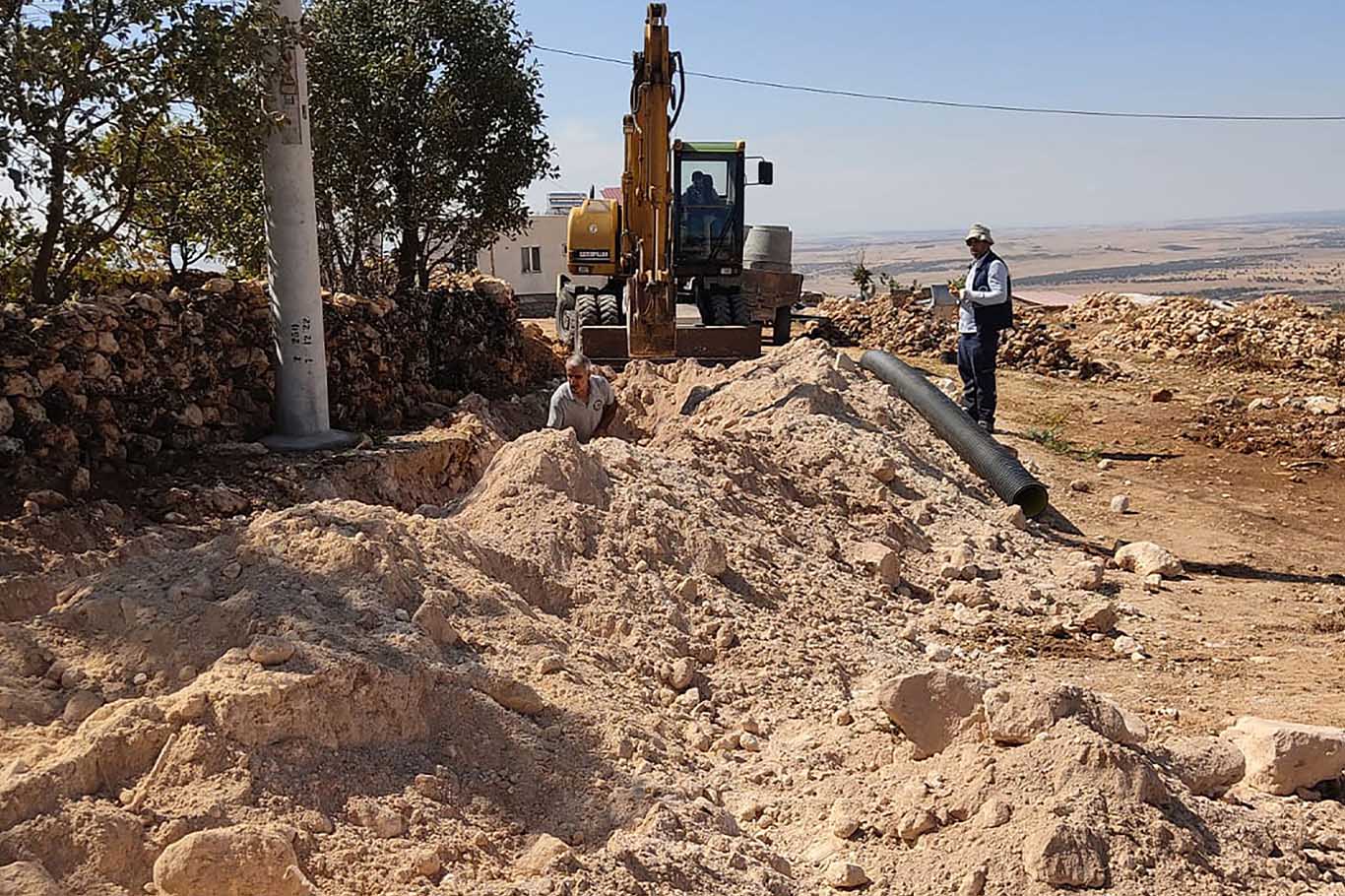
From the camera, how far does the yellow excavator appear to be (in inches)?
441

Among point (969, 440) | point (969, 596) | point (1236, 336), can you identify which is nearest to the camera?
point (969, 596)

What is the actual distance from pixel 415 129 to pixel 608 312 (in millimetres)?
2842

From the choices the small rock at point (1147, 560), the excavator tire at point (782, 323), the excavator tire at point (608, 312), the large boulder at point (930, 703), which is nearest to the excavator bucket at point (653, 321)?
the excavator tire at point (608, 312)

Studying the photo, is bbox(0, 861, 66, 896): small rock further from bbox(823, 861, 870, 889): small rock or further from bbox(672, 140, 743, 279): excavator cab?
bbox(672, 140, 743, 279): excavator cab

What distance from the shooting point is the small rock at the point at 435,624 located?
156 inches

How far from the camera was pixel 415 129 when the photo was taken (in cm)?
1222

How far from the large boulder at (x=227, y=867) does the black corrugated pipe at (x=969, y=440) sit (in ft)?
21.5

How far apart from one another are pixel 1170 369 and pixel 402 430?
1093 cm

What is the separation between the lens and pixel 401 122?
12117 millimetres

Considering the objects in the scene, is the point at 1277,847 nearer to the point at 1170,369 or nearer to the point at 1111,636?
the point at 1111,636

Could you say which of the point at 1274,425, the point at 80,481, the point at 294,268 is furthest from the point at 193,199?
the point at 1274,425

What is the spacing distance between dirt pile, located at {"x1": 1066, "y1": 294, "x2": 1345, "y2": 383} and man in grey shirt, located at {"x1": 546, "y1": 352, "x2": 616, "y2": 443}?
37.2ft

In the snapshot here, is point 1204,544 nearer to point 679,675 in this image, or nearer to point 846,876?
point 679,675

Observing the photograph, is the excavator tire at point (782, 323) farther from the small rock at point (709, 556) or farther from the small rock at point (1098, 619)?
the small rock at point (709, 556)
